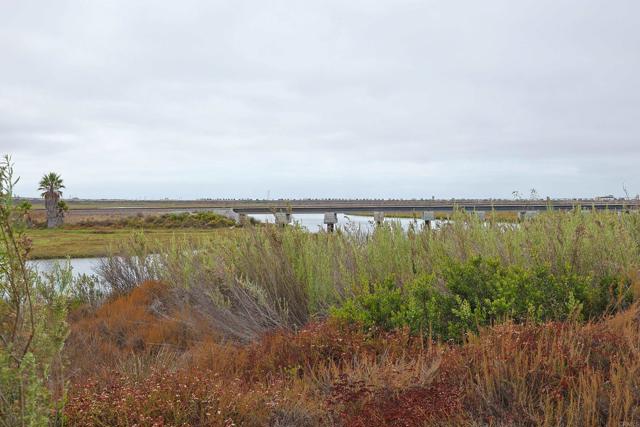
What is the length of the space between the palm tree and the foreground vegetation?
141 feet

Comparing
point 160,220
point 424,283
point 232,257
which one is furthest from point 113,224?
point 424,283

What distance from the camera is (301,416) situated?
11.5 feet

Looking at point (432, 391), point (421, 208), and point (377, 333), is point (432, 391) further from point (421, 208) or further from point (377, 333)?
point (421, 208)

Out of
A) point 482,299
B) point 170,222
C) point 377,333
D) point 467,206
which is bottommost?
point 170,222

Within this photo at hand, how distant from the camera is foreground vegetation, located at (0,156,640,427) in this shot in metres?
3.25

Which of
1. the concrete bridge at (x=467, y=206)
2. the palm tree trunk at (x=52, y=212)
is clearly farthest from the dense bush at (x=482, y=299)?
the palm tree trunk at (x=52, y=212)

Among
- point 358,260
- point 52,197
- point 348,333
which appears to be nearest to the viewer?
point 348,333

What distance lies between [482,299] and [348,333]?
4.97ft

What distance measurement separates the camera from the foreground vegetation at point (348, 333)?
10.7 ft

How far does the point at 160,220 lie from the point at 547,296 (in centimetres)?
5018

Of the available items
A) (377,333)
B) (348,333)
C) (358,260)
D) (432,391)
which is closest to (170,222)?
(358,260)

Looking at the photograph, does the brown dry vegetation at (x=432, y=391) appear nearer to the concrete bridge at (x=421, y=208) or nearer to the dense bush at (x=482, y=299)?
the dense bush at (x=482, y=299)

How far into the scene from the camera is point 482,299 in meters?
5.66

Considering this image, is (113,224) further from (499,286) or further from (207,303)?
(499,286)
